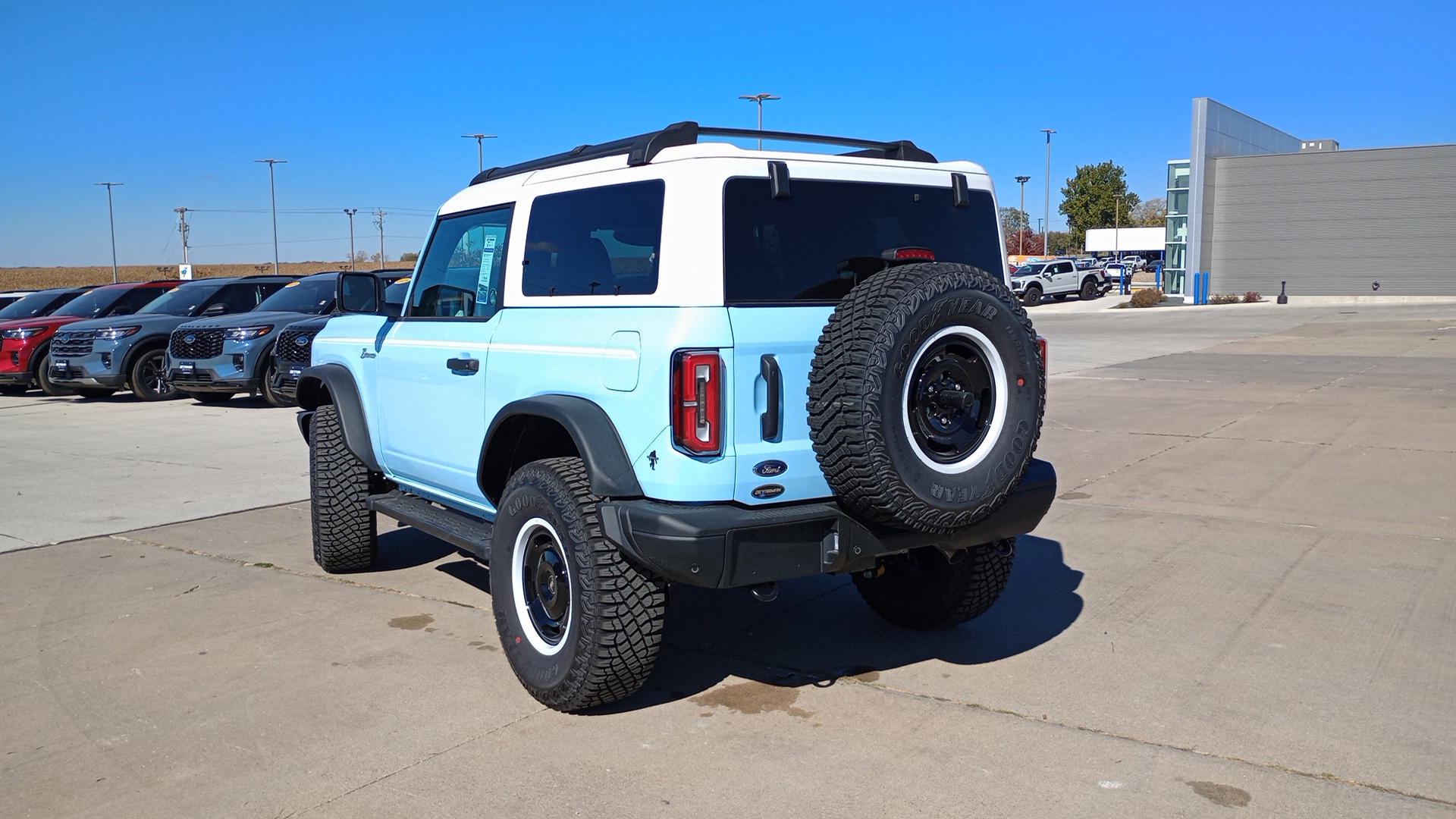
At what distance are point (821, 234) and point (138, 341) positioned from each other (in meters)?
14.7

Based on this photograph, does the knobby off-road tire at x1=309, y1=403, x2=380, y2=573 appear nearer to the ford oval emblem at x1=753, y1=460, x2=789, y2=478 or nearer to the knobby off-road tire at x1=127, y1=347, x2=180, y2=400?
the ford oval emblem at x1=753, y1=460, x2=789, y2=478

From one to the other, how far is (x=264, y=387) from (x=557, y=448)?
37.6ft

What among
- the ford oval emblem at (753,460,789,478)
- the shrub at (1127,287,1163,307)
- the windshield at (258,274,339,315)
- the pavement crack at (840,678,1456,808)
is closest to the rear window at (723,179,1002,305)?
the ford oval emblem at (753,460,789,478)

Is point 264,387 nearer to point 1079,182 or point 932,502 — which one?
point 932,502

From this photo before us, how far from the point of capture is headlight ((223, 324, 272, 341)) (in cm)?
1441

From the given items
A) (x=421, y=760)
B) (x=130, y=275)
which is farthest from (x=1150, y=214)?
(x=421, y=760)

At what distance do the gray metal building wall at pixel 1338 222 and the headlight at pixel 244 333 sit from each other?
41442 mm

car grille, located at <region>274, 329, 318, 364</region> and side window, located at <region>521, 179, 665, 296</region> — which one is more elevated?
side window, located at <region>521, 179, 665, 296</region>

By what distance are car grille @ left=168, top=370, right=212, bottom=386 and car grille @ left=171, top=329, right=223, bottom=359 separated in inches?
8.5

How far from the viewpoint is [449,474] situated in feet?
16.8

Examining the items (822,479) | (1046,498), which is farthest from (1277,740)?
(822,479)

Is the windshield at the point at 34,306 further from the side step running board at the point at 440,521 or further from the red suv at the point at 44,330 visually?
the side step running board at the point at 440,521

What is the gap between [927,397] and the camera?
3.89 metres

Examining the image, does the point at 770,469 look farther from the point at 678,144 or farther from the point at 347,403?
the point at 347,403
